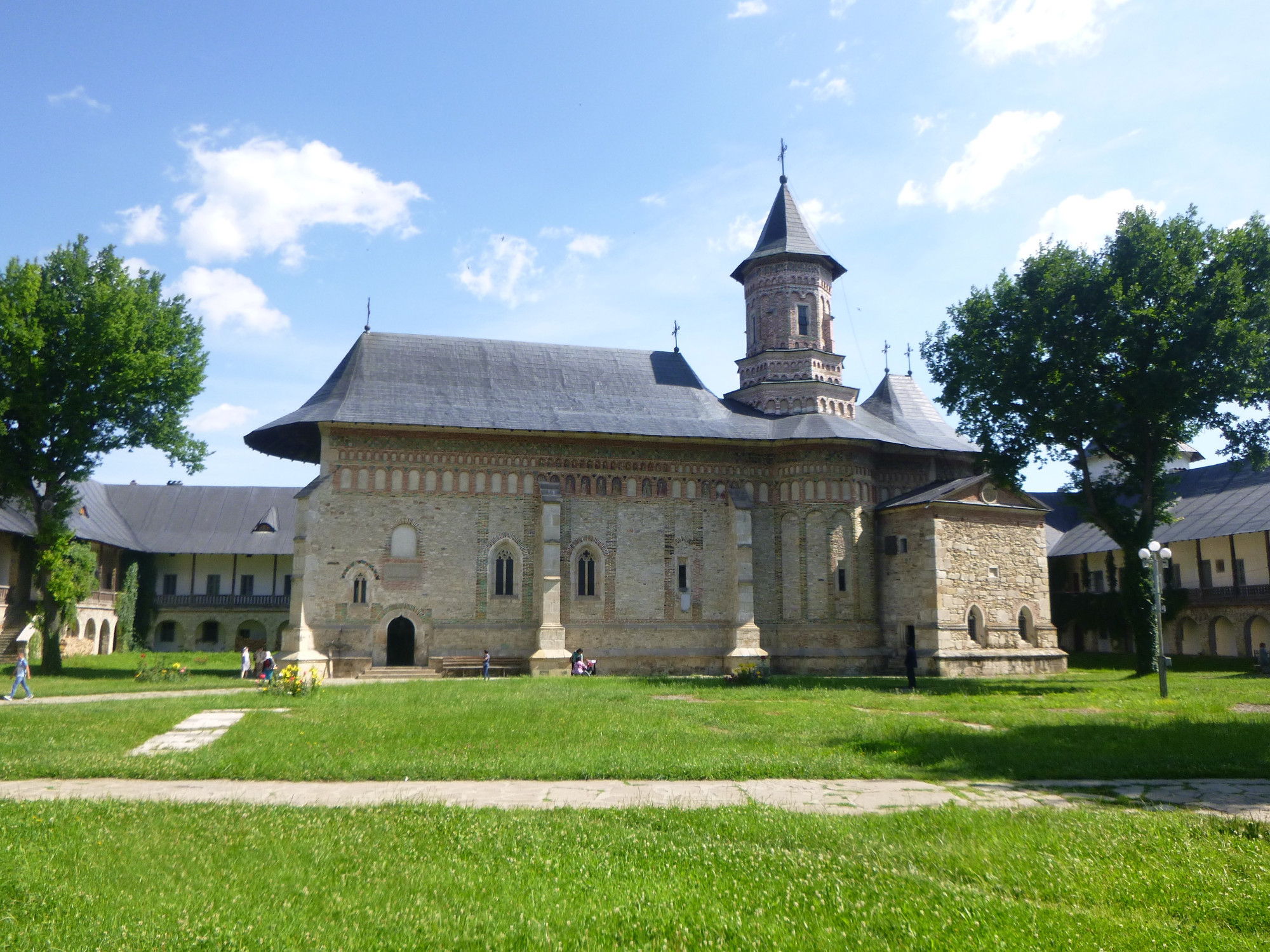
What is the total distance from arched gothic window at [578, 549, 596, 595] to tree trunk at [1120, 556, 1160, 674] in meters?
15.3

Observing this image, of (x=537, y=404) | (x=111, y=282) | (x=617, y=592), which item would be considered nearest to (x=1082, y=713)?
(x=617, y=592)

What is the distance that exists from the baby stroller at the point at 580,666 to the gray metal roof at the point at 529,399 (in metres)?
6.75

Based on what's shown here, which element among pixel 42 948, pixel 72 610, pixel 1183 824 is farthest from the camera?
pixel 72 610

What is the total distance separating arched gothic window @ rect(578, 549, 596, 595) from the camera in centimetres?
2777

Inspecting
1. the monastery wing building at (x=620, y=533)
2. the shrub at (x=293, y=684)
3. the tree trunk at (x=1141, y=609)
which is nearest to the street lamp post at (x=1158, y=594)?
the tree trunk at (x=1141, y=609)

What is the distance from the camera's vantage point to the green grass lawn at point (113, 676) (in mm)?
20562

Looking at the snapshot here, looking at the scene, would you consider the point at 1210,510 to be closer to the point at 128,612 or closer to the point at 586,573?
the point at 586,573

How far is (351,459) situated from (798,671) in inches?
594

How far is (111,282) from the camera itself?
25469mm

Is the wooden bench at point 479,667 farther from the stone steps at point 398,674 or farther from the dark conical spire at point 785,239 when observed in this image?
the dark conical spire at point 785,239

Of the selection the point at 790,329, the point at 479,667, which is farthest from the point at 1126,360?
the point at 479,667

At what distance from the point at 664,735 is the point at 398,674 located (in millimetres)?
14538

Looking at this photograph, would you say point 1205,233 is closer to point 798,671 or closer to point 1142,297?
point 1142,297

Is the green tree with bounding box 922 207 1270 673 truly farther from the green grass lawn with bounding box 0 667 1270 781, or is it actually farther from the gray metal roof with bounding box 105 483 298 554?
the gray metal roof with bounding box 105 483 298 554
